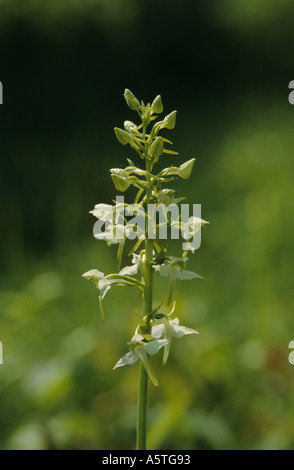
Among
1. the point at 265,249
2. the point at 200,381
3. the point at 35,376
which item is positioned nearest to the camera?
the point at 35,376

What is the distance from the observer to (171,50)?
560cm

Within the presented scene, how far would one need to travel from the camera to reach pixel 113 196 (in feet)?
10.9

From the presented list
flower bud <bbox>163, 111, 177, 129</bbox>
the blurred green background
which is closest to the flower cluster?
flower bud <bbox>163, 111, 177, 129</bbox>

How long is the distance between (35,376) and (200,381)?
0.45 metres

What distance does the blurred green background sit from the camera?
1566mm

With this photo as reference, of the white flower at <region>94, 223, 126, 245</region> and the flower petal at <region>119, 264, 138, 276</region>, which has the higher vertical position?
the white flower at <region>94, 223, 126, 245</region>

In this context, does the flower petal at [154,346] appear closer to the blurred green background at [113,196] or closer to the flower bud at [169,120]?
the flower bud at [169,120]

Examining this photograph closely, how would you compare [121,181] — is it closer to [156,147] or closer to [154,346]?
[156,147]

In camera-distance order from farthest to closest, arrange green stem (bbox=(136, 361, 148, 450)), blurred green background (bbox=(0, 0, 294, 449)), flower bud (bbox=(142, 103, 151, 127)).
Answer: blurred green background (bbox=(0, 0, 294, 449)) < flower bud (bbox=(142, 103, 151, 127)) < green stem (bbox=(136, 361, 148, 450))

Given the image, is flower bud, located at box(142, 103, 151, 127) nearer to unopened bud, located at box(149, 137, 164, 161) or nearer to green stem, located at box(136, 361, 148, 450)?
unopened bud, located at box(149, 137, 164, 161)

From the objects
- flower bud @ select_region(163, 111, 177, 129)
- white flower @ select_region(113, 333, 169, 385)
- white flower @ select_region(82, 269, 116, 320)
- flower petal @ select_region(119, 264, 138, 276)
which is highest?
flower bud @ select_region(163, 111, 177, 129)

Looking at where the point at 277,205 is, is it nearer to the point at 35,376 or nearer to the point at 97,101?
the point at 35,376

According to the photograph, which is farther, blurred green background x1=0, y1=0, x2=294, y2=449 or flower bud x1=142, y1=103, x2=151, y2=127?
blurred green background x1=0, y1=0, x2=294, y2=449
